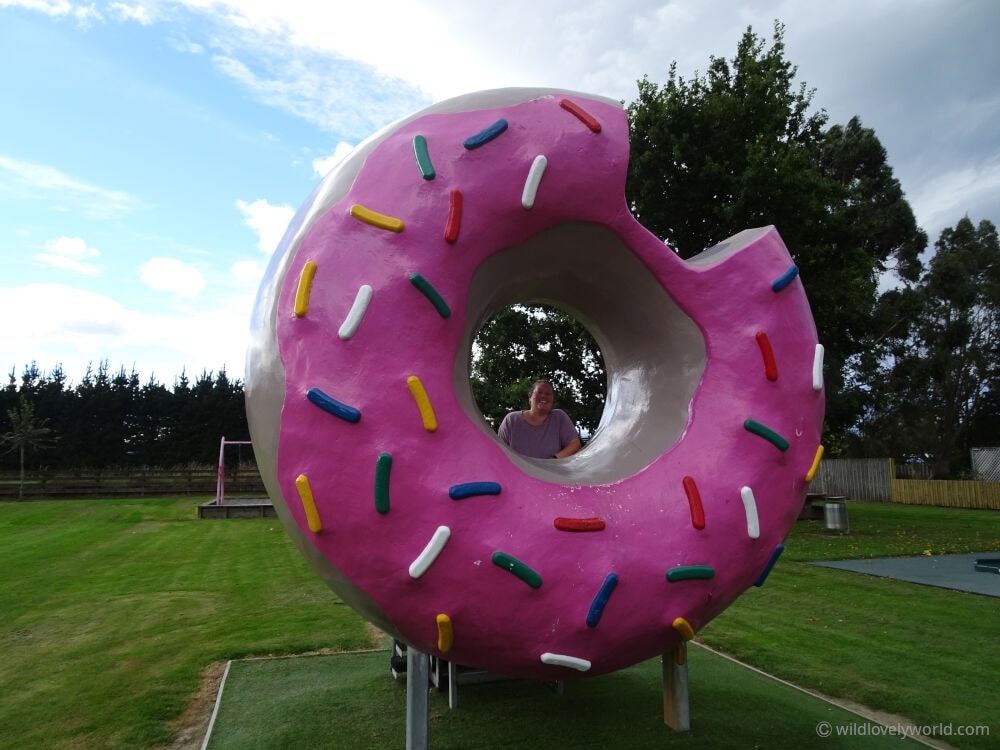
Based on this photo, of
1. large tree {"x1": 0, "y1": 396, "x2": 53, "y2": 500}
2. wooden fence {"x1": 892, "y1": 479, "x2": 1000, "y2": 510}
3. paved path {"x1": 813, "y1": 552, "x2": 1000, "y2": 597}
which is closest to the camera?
paved path {"x1": 813, "y1": 552, "x2": 1000, "y2": 597}

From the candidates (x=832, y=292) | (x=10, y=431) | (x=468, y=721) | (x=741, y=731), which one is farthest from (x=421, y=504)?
(x=10, y=431)

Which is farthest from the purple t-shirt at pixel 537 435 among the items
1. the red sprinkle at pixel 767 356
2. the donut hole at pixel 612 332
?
the red sprinkle at pixel 767 356

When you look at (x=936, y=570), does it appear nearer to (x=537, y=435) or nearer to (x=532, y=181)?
(x=537, y=435)

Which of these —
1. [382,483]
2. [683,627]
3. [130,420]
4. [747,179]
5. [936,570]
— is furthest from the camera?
[130,420]

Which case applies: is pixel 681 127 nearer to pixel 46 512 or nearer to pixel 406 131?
pixel 406 131

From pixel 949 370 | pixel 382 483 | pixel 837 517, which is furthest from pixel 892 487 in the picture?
pixel 382 483

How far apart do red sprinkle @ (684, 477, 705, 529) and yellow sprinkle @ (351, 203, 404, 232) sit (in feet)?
4.75

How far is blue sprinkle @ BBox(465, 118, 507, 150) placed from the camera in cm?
257

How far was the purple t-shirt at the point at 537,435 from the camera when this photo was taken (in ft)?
13.2

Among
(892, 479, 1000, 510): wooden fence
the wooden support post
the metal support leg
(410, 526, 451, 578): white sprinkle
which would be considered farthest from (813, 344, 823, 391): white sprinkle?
(892, 479, 1000, 510): wooden fence

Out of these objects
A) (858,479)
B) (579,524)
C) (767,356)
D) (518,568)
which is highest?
(767,356)

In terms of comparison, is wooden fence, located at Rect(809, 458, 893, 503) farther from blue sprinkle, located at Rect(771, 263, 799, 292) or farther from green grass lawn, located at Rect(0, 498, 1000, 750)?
blue sprinkle, located at Rect(771, 263, 799, 292)

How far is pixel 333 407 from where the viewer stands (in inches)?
91.0

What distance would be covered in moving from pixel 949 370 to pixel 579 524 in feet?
102
